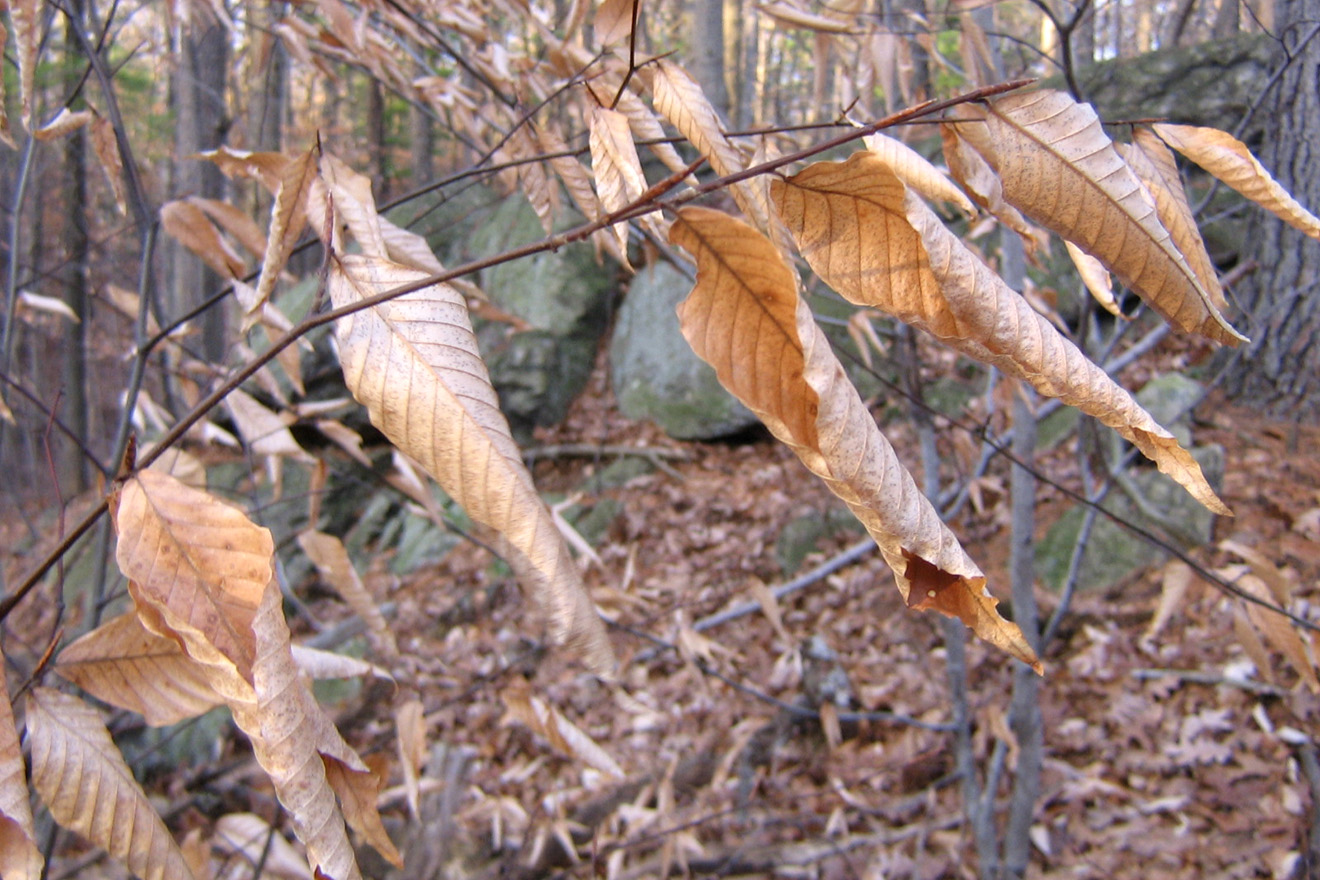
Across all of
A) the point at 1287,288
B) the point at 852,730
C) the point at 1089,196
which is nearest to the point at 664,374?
the point at 852,730

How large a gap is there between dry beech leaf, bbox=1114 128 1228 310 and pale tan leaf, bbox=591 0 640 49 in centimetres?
50

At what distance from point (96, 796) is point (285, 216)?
1.46 feet

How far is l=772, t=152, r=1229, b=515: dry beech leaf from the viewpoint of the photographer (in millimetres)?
386

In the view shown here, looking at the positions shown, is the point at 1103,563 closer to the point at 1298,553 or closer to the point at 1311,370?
the point at 1298,553

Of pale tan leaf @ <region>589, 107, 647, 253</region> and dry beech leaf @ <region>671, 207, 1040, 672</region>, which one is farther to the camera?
pale tan leaf @ <region>589, 107, 647, 253</region>

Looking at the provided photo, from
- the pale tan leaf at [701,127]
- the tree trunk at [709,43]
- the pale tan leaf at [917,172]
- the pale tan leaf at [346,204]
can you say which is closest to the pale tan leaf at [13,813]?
the pale tan leaf at [346,204]

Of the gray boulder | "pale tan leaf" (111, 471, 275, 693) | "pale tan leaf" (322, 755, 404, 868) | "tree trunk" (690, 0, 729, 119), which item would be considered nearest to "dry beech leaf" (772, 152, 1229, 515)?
"pale tan leaf" (111, 471, 275, 693)

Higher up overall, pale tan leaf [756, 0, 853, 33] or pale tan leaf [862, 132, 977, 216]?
pale tan leaf [756, 0, 853, 33]

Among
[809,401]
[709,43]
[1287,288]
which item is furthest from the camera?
[709,43]

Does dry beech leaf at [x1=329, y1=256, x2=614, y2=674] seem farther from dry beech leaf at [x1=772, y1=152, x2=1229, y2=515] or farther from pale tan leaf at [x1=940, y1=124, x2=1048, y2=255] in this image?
pale tan leaf at [x1=940, y1=124, x2=1048, y2=255]

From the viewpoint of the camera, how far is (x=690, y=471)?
558cm

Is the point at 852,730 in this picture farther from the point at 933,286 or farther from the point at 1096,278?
the point at 933,286

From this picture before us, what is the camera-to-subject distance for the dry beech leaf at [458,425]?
1.35ft

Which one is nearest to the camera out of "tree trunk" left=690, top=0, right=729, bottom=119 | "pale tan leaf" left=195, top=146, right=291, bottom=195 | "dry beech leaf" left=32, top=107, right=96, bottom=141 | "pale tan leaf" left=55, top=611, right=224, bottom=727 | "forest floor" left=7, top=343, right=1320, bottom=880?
"pale tan leaf" left=55, top=611, right=224, bottom=727
